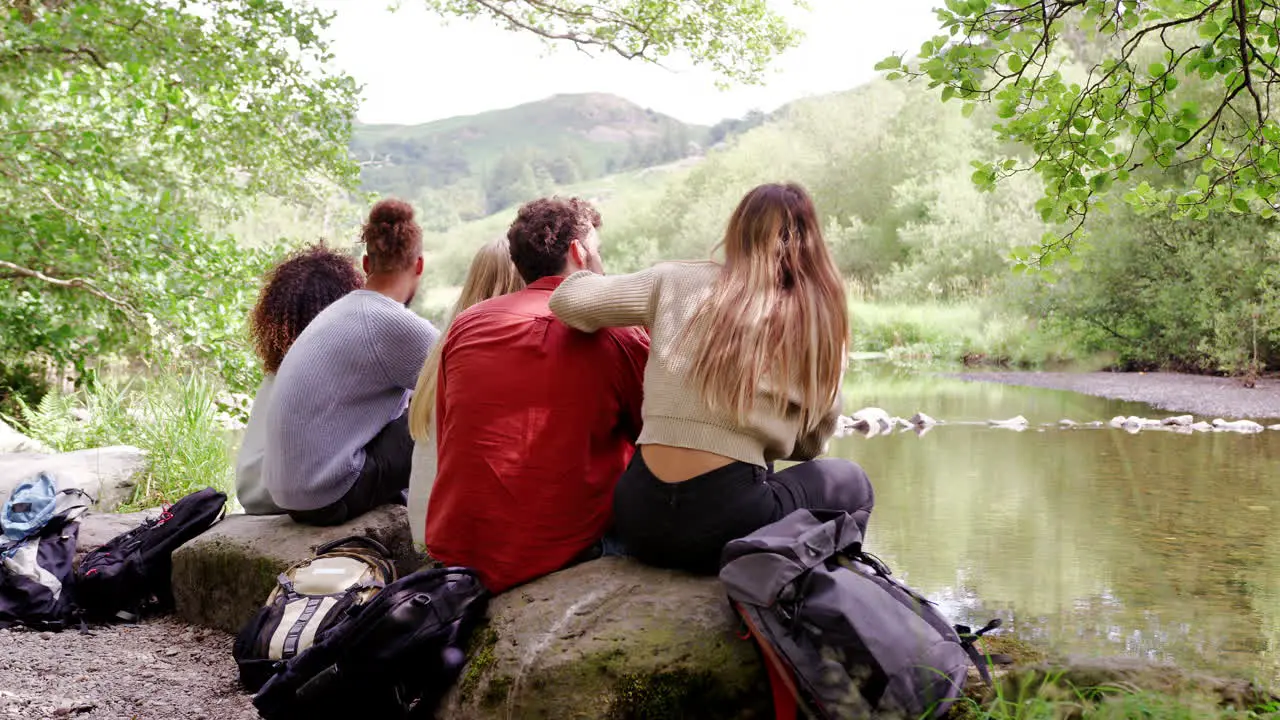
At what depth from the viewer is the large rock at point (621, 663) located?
209 cm

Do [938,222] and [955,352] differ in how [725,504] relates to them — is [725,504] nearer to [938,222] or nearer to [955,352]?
[955,352]

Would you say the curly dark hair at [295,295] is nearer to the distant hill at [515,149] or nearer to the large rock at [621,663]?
the large rock at [621,663]

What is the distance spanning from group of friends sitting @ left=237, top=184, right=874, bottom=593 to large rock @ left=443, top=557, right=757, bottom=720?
0.53 ft

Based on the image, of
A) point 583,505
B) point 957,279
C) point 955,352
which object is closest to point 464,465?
point 583,505

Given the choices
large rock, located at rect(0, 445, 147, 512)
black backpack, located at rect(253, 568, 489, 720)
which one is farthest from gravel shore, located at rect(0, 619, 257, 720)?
large rock, located at rect(0, 445, 147, 512)

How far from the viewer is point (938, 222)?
25.9 meters

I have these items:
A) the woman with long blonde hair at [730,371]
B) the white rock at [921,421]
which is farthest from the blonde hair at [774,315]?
the white rock at [921,421]

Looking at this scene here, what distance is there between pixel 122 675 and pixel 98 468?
9.73 ft

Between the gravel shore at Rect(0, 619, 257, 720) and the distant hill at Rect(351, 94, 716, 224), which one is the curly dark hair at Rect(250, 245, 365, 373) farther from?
the distant hill at Rect(351, 94, 716, 224)

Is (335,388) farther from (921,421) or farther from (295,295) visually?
(921,421)

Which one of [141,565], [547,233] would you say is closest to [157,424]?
[141,565]

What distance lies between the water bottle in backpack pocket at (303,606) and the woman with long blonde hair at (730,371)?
0.82 m

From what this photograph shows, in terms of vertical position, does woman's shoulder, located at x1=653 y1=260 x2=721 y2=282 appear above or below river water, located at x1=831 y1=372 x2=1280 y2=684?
above

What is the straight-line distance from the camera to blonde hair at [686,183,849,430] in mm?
2176
